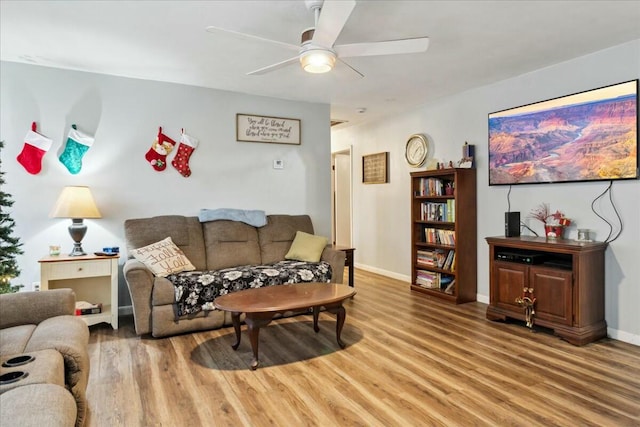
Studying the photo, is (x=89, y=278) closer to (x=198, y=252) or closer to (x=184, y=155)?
(x=198, y=252)

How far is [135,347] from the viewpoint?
3041 millimetres

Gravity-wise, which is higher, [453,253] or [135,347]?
[453,253]

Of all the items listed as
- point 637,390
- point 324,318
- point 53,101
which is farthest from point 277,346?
point 53,101

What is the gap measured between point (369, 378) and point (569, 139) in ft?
9.06

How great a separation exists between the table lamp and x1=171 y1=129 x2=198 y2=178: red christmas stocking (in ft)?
2.99

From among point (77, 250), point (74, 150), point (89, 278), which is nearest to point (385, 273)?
point (89, 278)

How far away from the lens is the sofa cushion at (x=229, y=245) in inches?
157

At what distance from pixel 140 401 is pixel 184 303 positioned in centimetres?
110

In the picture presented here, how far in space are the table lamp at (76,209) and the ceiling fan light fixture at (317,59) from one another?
2433 millimetres

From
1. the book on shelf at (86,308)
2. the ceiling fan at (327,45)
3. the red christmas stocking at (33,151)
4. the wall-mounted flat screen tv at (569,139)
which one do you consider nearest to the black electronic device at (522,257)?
the wall-mounted flat screen tv at (569,139)

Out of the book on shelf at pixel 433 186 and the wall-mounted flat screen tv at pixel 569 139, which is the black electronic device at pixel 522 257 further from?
the book on shelf at pixel 433 186

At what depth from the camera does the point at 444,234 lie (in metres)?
4.54

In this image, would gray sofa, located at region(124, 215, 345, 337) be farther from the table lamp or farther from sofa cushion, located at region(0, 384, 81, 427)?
sofa cushion, located at region(0, 384, 81, 427)

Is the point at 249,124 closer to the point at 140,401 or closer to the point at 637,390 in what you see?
the point at 140,401
